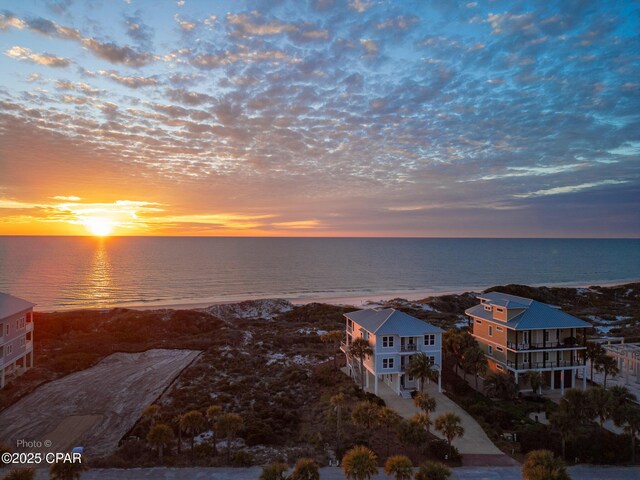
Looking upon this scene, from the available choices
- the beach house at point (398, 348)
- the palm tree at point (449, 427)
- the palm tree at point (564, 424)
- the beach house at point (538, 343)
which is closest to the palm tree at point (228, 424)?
the palm tree at point (449, 427)

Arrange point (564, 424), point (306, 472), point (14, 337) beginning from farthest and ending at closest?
point (14, 337) → point (564, 424) → point (306, 472)

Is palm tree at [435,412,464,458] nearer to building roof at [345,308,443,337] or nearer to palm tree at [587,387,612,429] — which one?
palm tree at [587,387,612,429]

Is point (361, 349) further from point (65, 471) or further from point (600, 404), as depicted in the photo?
point (65, 471)

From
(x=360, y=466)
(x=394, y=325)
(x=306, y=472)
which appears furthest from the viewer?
(x=394, y=325)

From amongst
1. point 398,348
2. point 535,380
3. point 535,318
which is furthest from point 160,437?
point 535,318

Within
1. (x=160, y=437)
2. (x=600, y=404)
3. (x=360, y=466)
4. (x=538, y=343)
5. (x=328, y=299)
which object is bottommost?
(x=328, y=299)
